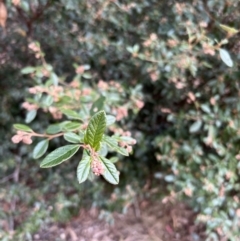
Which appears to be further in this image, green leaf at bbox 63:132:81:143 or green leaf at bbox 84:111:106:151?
green leaf at bbox 63:132:81:143

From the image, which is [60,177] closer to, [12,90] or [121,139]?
[12,90]

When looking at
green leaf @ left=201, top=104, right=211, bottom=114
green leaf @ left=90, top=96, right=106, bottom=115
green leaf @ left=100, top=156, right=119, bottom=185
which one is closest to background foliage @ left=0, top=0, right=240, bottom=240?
green leaf @ left=201, top=104, right=211, bottom=114

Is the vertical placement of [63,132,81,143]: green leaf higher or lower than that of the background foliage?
higher

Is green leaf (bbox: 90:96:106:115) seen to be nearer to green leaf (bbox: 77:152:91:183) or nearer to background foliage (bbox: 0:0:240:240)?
background foliage (bbox: 0:0:240:240)

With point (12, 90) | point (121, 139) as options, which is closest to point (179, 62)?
point (121, 139)

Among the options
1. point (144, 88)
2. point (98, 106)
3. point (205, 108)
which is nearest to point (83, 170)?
point (98, 106)

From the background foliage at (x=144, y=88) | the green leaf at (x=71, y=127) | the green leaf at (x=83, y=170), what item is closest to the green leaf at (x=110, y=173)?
the green leaf at (x=83, y=170)
